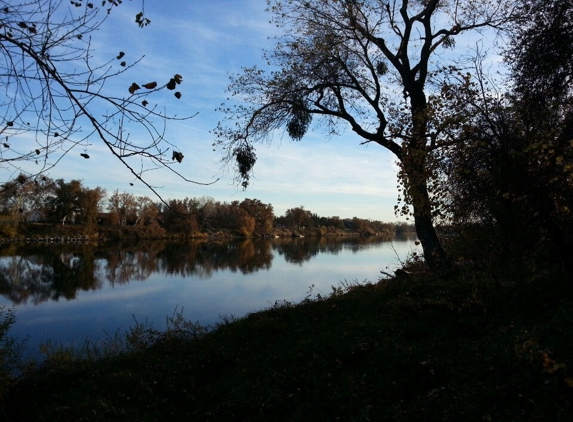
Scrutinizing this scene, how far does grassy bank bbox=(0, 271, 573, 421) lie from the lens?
13.4 feet

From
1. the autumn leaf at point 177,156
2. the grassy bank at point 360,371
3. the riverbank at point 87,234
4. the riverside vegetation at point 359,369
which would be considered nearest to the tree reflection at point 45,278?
the riverside vegetation at point 359,369

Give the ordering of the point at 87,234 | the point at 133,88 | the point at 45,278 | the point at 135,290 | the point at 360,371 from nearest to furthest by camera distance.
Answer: the point at 133,88
the point at 360,371
the point at 135,290
the point at 45,278
the point at 87,234

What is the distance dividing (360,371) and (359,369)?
6cm

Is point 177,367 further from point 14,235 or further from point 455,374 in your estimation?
point 14,235

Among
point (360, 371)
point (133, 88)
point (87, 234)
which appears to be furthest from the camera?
point (87, 234)

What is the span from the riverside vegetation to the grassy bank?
0.06ft

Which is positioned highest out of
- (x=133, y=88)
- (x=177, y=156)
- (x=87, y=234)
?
(x=133, y=88)

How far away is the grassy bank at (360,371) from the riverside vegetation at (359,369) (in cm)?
2

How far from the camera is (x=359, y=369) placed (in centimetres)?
533

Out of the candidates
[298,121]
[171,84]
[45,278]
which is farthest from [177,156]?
[45,278]

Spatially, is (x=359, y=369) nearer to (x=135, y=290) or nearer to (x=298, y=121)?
(x=298, y=121)

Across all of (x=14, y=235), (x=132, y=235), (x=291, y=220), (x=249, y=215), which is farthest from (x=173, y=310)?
(x=291, y=220)

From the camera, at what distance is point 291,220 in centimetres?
10169

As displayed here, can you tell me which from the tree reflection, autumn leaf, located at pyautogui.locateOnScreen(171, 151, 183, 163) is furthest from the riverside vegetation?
the tree reflection
